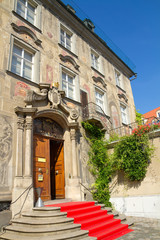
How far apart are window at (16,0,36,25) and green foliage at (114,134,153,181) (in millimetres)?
7909

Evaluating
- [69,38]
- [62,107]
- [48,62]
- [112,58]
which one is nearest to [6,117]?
[62,107]

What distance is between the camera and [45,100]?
27.7 feet

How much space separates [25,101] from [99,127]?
4829 mm

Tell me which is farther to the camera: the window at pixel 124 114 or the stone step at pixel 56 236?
the window at pixel 124 114

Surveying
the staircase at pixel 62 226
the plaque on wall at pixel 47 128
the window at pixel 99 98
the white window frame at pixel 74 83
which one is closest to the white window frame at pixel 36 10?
the white window frame at pixel 74 83

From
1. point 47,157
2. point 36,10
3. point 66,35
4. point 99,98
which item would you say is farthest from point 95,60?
point 47,157

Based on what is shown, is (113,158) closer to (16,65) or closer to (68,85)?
(68,85)

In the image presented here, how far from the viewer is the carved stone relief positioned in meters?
6.09

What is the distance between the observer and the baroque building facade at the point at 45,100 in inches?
263

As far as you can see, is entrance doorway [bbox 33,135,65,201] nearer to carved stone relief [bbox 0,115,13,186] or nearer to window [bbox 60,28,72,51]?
Answer: carved stone relief [bbox 0,115,13,186]

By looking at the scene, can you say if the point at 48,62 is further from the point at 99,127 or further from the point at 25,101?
the point at 99,127

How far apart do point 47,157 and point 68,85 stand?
450cm

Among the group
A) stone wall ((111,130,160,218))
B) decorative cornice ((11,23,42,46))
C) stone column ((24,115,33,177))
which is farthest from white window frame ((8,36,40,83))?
stone wall ((111,130,160,218))

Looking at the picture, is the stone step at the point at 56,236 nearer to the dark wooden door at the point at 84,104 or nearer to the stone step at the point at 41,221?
the stone step at the point at 41,221
